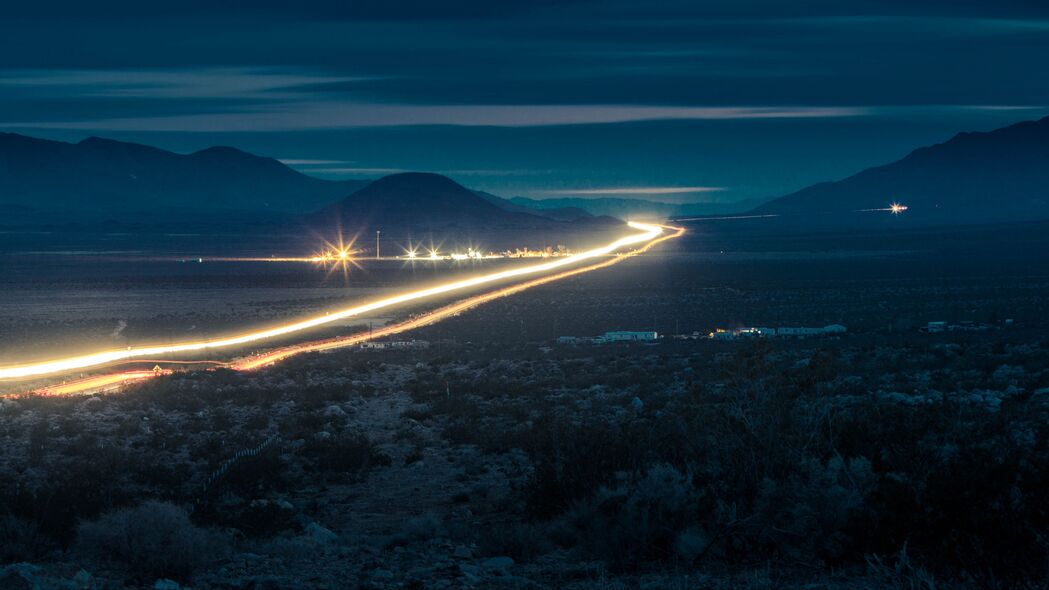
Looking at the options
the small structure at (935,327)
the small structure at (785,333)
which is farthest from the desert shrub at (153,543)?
the small structure at (935,327)

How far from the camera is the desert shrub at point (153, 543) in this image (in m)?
11.4

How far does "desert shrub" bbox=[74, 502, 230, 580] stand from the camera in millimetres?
11406

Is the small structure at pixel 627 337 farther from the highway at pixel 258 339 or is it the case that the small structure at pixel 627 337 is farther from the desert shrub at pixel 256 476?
the desert shrub at pixel 256 476

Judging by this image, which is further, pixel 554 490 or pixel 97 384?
pixel 97 384

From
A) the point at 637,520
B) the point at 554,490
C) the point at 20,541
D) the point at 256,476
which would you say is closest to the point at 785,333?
the point at 256,476

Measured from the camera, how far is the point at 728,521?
11.6 meters

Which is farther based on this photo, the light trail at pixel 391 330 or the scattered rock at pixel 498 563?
the light trail at pixel 391 330

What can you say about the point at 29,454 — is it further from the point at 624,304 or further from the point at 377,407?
the point at 624,304

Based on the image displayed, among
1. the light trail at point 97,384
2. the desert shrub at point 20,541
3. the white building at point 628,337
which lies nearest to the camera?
the desert shrub at point 20,541

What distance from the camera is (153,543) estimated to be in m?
11.5

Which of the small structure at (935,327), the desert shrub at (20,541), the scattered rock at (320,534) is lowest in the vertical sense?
the small structure at (935,327)

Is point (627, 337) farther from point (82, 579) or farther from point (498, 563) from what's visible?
point (82, 579)

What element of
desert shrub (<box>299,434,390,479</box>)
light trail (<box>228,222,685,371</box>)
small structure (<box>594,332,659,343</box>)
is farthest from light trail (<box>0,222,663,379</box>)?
desert shrub (<box>299,434,390,479</box>)

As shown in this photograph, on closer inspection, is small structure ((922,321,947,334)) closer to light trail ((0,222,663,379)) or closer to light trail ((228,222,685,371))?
light trail ((228,222,685,371))
